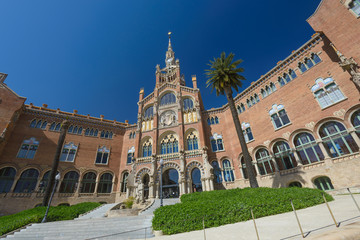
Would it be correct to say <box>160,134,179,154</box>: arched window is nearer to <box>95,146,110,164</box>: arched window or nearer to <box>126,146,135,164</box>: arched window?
<box>126,146,135,164</box>: arched window

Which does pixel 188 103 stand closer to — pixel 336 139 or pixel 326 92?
pixel 326 92

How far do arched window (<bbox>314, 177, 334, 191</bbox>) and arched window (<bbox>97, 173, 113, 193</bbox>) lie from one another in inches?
1223

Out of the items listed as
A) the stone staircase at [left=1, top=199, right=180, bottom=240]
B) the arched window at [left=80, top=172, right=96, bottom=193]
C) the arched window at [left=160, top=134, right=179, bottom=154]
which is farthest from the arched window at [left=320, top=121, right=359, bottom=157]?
the arched window at [left=80, top=172, right=96, bottom=193]

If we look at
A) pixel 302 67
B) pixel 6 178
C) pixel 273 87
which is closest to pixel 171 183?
pixel 273 87

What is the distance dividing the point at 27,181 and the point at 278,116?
38886 millimetres

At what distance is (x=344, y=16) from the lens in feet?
55.7

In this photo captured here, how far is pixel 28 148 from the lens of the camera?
86.6 ft

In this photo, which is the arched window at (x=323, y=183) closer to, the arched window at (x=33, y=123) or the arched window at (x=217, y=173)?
the arched window at (x=217, y=173)

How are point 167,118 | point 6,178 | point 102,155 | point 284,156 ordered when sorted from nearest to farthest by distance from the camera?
1. point 284,156
2. point 6,178
3. point 102,155
4. point 167,118

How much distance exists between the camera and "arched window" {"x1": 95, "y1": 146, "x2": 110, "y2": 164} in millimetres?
30497

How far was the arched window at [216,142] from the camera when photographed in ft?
92.1

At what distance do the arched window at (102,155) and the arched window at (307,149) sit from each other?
31.5m

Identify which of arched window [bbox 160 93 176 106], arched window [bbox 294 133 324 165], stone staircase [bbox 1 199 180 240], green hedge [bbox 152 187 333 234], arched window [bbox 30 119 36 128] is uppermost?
arched window [bbox 160 93 176 106]

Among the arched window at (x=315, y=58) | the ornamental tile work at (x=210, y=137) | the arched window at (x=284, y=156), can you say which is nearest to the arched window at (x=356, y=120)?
the ornamental tile work at (x=210, y=137)
